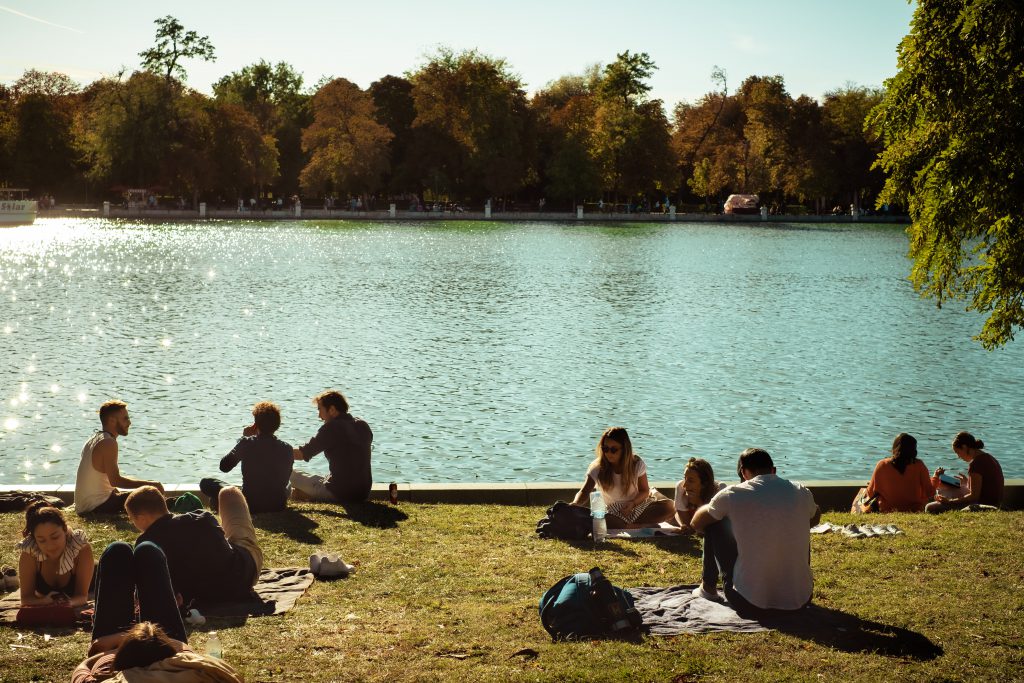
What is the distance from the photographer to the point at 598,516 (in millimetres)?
9570

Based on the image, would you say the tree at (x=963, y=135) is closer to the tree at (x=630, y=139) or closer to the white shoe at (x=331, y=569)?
the white shoe at (x=331, y=569)

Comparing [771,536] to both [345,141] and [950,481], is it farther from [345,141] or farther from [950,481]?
[345,141]

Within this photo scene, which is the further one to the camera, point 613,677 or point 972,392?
point 972,392

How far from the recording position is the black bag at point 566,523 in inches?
381

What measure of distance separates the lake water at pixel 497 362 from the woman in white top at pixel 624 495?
6.92 m

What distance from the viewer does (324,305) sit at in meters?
43.1

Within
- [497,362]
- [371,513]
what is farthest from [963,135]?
[497,362]

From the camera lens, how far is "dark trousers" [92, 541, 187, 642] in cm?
618

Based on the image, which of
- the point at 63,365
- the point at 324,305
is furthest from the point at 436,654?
the point at 324,305

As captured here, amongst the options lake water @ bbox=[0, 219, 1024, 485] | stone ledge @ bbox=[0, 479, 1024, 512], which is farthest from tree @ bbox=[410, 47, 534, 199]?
stone ledge @ bbox=[0, 479, 1024, 512]

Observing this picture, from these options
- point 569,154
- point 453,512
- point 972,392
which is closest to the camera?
point 453,512

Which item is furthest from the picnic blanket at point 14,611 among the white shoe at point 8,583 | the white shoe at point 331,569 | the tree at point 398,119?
the tree at point 398,119

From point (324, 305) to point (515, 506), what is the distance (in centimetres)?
3238

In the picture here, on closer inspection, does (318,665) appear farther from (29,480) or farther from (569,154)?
(569,154)
